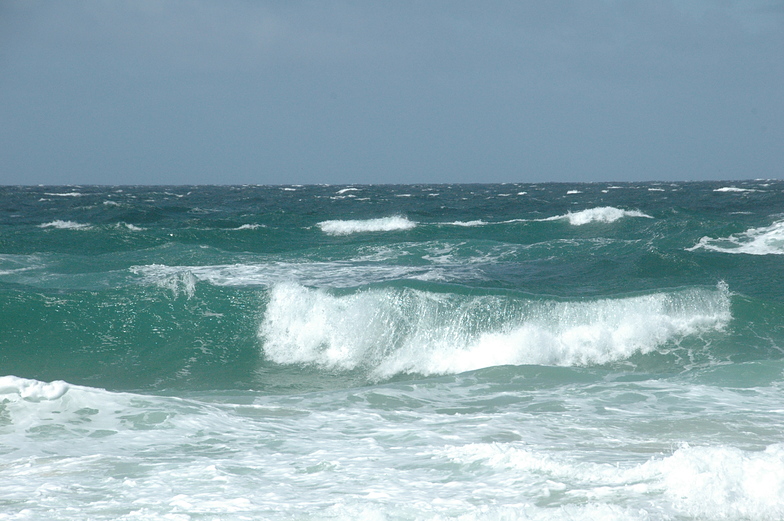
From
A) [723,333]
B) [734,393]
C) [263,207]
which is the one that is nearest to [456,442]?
[734,393]

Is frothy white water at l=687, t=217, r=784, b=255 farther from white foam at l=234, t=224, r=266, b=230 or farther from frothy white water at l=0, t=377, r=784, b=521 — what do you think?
white foam at l=234, t=224, r=266, b=230

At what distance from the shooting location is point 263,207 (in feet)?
139

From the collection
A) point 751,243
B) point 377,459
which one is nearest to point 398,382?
point 377,459

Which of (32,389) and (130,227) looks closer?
(32,389)

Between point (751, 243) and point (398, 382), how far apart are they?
16.2 meters

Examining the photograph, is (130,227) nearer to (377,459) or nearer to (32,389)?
(32,389)

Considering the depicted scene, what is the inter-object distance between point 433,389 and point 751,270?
471 inches

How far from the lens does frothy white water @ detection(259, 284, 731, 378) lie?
10.1m

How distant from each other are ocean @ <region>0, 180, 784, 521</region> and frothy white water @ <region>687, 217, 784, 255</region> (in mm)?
203

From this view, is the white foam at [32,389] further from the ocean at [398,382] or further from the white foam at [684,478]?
the white foam at [684,478]

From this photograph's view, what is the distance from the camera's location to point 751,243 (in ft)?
66.8

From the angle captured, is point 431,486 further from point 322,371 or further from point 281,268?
point 281,268

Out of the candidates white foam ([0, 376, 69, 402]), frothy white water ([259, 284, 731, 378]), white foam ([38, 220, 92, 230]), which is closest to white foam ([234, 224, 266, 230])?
white foam ([38, 220, 92, 230])

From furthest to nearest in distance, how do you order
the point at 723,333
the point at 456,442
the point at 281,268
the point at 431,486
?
the point at 281,268
the point at 723,333
the point at 456,442
the point at 431,486
